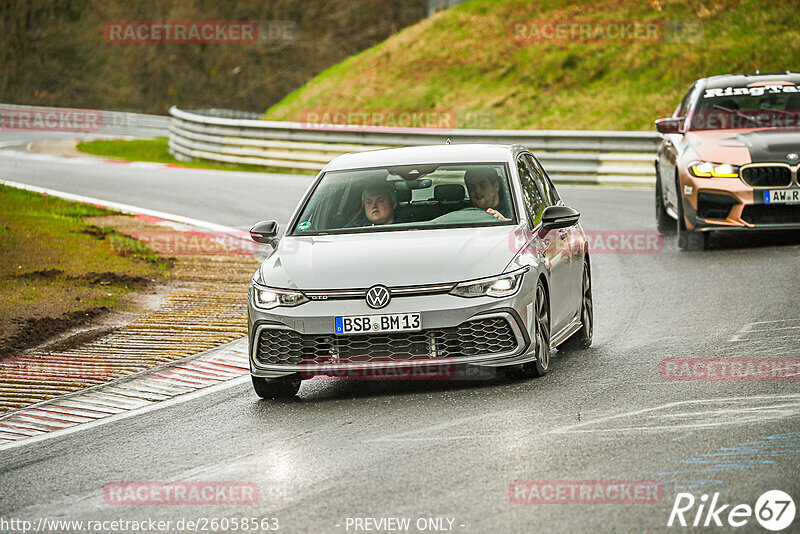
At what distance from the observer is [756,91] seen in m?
15.5

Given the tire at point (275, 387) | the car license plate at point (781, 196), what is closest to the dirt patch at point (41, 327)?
the tire at point (275, 387)

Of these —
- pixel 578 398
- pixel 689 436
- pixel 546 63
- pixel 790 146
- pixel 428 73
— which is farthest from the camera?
pixel 428 73

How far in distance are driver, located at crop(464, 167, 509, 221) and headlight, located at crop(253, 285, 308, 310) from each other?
62.7 inches

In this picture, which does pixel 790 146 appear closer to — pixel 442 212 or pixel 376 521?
pixel 442 212

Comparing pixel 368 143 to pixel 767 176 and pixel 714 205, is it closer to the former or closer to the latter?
pixel 714 205

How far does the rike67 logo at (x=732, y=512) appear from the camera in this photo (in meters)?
5.25

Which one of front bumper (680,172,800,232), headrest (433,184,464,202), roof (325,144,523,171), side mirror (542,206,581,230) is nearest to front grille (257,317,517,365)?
side mirror (542,206,581,230)

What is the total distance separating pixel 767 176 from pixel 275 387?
24.7 ft

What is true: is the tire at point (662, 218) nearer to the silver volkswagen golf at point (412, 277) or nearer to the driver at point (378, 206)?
the silver volkswagen golf at point (412, 277)

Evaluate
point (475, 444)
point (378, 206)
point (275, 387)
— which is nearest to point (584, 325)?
point (378, 206)

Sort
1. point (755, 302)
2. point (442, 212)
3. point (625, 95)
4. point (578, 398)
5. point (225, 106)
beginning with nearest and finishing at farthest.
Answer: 1. point (578, 398)
2. point (442, 212)
3. point (755, 302)
4. point (625, 95)
5. point (225, 106)

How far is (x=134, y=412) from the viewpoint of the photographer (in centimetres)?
833

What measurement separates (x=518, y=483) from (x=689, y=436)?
120 centimetres

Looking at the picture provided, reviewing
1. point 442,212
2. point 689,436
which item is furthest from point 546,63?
point 689,436
